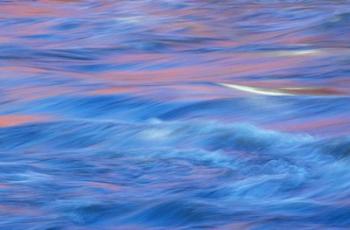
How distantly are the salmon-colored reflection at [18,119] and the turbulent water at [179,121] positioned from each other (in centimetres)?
1

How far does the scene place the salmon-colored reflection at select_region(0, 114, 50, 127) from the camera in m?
5.37

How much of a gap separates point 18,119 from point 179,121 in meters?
0.74

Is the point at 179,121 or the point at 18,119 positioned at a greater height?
the point at 18,119

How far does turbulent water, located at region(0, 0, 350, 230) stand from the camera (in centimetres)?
386

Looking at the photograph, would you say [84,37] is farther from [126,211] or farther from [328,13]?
[126,211]

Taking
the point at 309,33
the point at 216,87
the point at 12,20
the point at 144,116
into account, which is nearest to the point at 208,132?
the point at 144,116

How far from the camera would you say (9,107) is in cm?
580

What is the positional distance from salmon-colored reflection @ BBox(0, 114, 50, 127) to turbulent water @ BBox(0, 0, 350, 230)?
0.04 feet

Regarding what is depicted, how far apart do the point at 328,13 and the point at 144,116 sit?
3.43 m

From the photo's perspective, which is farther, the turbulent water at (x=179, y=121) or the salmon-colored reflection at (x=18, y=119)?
the salmon-colored reflection at (x=18, y=119)

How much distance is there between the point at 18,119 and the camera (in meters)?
5.49

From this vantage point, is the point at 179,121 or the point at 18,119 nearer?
the point at 179,121

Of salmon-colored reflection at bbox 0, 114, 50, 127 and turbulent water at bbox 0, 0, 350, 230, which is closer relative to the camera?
turbulent water at bbox 0, 0, 350, 230

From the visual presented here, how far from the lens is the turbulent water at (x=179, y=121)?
386 centimetres
